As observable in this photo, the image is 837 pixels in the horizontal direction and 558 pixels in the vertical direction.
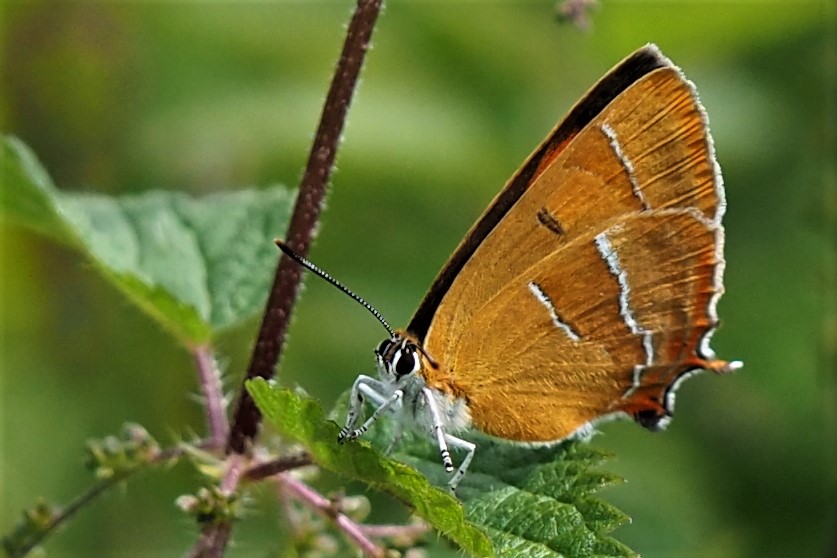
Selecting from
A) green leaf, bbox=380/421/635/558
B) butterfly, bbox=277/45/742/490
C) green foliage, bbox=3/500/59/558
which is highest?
butterfly, bbox=277/45/742/490

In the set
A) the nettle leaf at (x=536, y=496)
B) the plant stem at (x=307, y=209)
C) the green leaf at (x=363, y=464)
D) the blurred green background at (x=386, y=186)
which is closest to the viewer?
the green leaf at (x=363, y=464)

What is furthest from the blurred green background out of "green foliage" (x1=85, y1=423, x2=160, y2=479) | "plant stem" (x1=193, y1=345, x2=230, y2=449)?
"green foliage" (x1=85, y1=423, x2=160, y2=479)

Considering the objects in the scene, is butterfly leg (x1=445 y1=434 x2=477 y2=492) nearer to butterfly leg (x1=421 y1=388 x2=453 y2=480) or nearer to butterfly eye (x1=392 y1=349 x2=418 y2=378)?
butterfly leg (x1=421 y1=388 x2=453 y2=480)

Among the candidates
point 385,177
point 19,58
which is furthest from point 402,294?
point 19,58

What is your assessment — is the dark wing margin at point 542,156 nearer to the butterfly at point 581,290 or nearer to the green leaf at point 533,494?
the butterfly at point 581,290

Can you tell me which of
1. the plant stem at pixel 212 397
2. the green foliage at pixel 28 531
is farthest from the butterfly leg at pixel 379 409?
the green foliage at pixel 28 531

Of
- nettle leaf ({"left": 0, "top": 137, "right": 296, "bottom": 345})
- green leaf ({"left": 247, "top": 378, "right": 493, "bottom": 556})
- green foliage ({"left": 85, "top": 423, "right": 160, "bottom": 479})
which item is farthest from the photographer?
nettle leaf ({"left": 0, "top": 137, "right": 296, "bottom": 345})

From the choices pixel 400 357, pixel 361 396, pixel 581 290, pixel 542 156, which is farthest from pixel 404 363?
pixel 542 156
